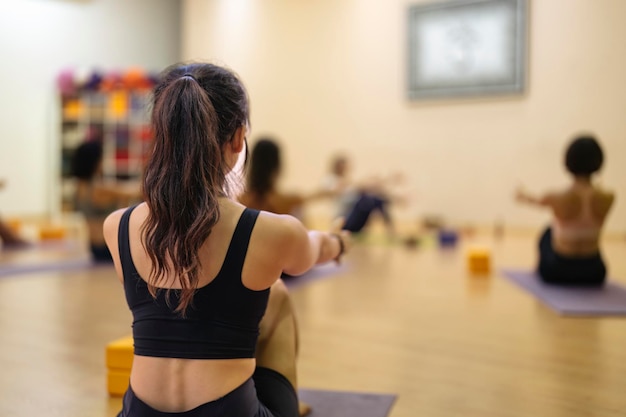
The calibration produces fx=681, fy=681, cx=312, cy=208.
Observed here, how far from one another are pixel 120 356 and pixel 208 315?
906mm

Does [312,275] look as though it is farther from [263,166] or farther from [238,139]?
[238,139]

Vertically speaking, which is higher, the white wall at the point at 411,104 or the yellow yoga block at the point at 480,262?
the white wall at the point at 411,104

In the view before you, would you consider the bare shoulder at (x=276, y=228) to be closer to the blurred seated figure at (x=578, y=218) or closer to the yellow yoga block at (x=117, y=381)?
the yellow yoga block at (x=117, y=381)

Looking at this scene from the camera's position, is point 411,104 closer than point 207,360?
No

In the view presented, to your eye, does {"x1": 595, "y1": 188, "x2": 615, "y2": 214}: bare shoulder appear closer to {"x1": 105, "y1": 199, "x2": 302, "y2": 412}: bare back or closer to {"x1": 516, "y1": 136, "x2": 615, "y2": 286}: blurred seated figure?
{"x1": 516, "y1": 136, "x2": 615, "y2": 286}: blurred seated figure

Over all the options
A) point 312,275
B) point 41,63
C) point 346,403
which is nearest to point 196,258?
point 346,403

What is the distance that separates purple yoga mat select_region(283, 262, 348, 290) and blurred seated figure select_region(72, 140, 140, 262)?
4.67ft

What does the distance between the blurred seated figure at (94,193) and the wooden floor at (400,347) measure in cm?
72

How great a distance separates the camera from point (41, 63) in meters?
9.59

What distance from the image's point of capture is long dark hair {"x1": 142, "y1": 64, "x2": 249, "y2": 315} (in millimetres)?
1205

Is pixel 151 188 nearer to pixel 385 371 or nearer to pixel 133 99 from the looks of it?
pixel 385 371

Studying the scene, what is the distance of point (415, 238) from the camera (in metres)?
6.48

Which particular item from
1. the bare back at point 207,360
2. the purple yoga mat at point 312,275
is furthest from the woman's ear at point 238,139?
the purple yoga mat at point 312,275

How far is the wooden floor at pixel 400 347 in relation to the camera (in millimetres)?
1991
